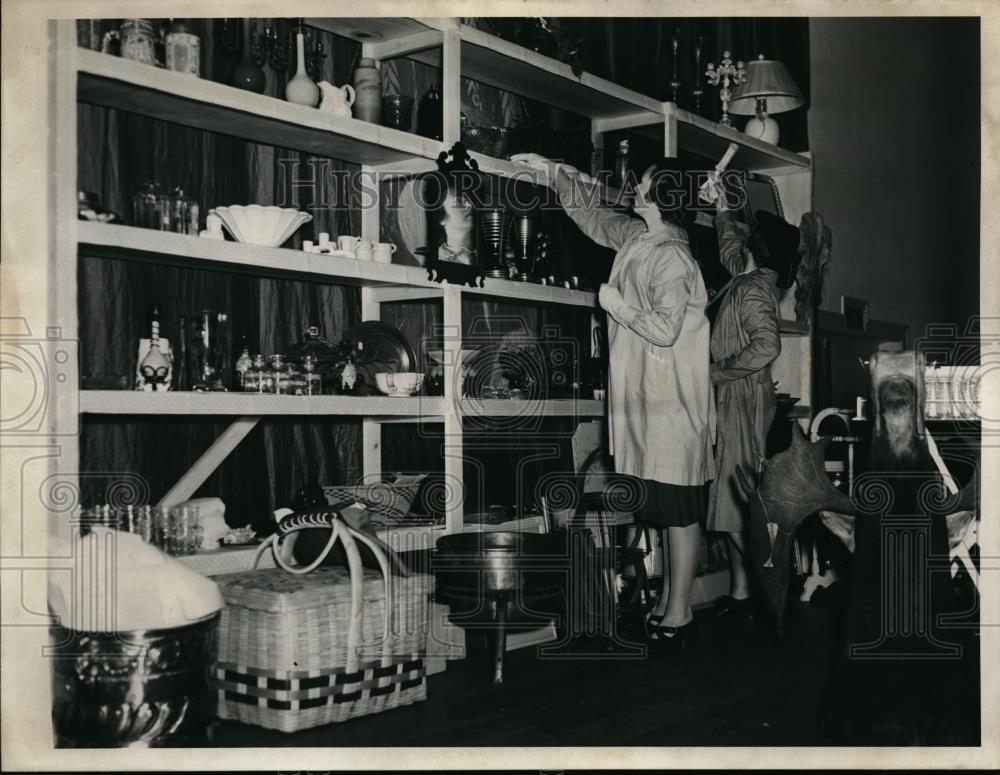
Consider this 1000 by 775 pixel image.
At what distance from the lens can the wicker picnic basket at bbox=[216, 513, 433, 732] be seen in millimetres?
3359

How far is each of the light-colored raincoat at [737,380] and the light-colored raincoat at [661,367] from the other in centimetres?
56

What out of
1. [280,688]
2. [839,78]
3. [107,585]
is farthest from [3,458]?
[839,78]

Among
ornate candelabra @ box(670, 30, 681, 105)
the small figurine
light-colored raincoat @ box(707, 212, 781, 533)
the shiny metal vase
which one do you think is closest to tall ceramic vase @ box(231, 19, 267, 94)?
the small figurine

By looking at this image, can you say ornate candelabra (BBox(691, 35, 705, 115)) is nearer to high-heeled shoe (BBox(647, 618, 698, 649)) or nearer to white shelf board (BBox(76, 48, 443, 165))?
white shelf board (BBox(76, 48, 443, 165))

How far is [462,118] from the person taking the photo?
5.08 m

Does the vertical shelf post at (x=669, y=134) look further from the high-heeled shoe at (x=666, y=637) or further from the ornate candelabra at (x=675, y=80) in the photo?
the high-heeled shoe at (x=666, y=637)

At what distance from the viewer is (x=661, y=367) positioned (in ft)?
14.9

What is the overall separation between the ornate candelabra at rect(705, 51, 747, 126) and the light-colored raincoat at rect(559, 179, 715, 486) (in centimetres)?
229

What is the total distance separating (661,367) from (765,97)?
2.93 metres

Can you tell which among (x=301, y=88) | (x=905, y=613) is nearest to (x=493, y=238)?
(x=301, y=88)

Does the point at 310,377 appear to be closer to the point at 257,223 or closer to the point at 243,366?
the point at 243,366

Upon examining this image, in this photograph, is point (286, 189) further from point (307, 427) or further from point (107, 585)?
point (107, 585)

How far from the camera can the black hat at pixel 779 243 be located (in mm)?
5614

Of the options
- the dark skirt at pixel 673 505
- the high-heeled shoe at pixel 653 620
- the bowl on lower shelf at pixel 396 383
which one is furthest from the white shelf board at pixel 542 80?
the high-heeled shoe at pixel 653 620
